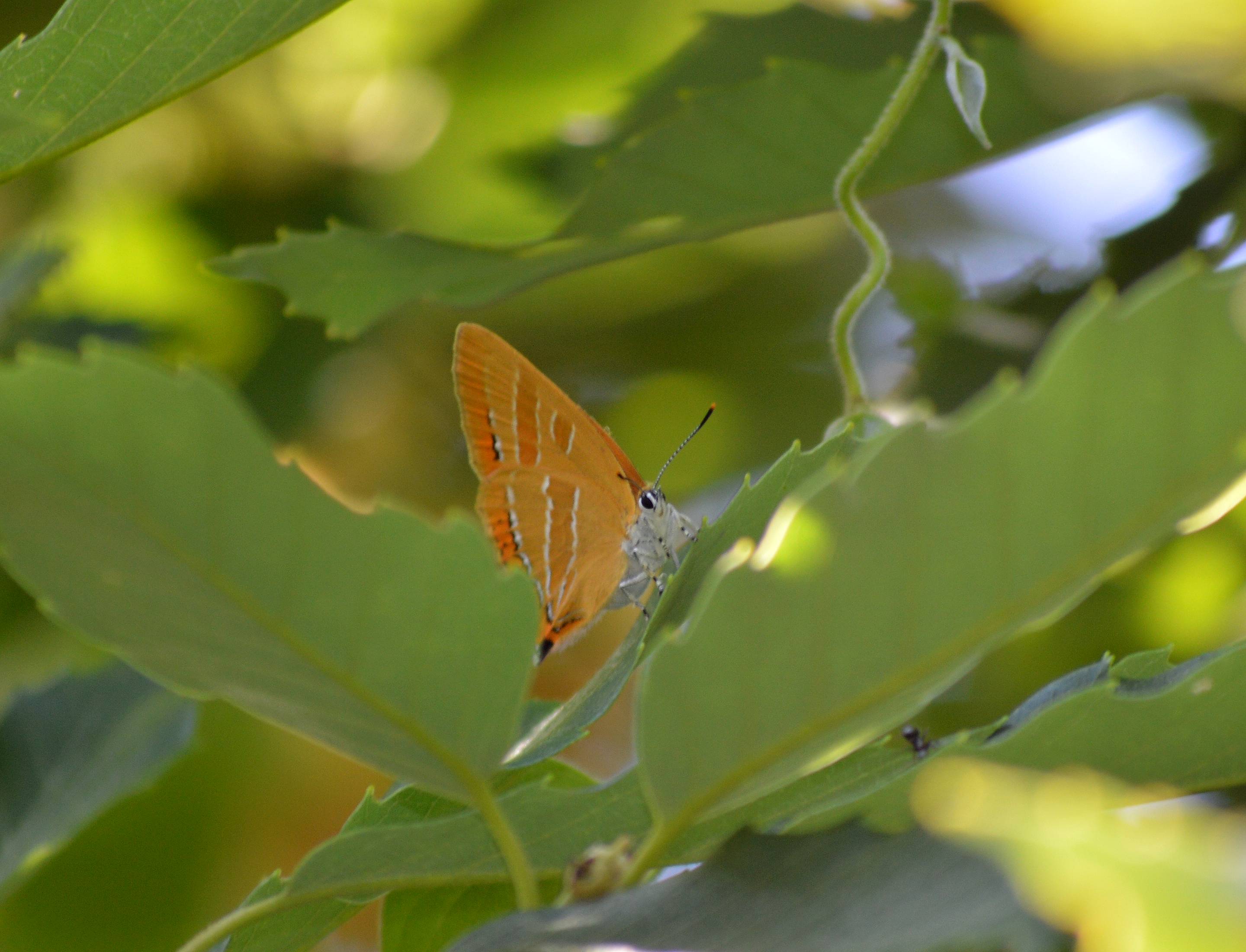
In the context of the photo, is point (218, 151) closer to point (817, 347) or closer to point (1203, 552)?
point (817, 347)

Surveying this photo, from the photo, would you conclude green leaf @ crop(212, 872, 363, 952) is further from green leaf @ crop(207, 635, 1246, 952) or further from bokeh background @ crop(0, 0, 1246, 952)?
bokeh background @ crop(0, 0, 1246, 952)

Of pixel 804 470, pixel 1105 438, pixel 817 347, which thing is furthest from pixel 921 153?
pixel 1105 438

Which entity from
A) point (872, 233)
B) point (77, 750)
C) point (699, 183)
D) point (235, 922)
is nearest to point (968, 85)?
point (872, 233)

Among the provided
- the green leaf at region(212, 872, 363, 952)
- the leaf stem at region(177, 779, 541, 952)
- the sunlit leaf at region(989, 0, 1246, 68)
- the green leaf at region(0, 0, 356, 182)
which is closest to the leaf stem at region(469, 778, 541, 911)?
the leaf stem at region(177, 779, 541, 952)

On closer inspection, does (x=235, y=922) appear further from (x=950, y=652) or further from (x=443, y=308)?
(x=443, y=308)

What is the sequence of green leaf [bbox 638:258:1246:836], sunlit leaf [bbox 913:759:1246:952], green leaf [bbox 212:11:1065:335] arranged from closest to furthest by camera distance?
sunlit leaf [bbox 913:759:1246:952], green leaf [bbox 638:258:1246:836], green leaf [bbox 212:11:1065:335]
